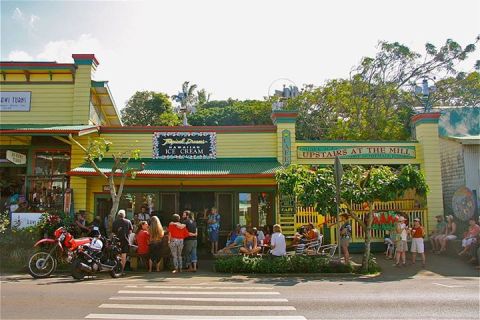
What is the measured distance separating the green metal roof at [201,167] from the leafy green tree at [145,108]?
28.7 meters

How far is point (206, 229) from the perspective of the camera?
58.5 feet

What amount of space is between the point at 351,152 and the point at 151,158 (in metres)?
8.38

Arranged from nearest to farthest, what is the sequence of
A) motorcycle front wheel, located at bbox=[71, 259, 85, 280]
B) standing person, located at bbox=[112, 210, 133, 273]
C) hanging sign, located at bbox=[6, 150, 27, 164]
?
motorcycle front wheel, located at bbox=[71, 259, 85, 280]
standing person, located at bbox=[112, 210, 133, 273]
hanging sign, located at bbox=[6, 150, 27, 164]

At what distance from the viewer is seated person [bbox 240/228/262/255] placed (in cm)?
1352

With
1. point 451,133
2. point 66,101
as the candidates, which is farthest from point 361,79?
point 66,101

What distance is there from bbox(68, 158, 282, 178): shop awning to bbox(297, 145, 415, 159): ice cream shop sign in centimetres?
147

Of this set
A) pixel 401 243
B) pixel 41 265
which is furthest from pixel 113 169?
pixel 401 243

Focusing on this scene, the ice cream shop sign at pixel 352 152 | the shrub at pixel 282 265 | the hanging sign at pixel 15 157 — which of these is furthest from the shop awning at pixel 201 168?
the shrub at pixel 282 265

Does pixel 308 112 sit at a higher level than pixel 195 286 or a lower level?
higher

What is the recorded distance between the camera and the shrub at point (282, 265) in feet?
41.2

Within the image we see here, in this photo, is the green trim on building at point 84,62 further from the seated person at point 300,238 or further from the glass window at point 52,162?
the seated person at point 300,238

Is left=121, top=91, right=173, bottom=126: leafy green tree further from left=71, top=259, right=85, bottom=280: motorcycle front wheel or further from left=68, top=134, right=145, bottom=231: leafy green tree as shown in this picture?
left=71, top=259, right=85, bottom=280: motorcycle front wheel

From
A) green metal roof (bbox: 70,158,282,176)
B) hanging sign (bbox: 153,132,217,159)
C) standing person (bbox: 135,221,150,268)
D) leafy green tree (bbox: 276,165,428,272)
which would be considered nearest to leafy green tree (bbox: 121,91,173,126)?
hanging sign (bbox: 153,132,217,159)

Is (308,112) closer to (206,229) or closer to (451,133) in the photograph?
(451,133)
